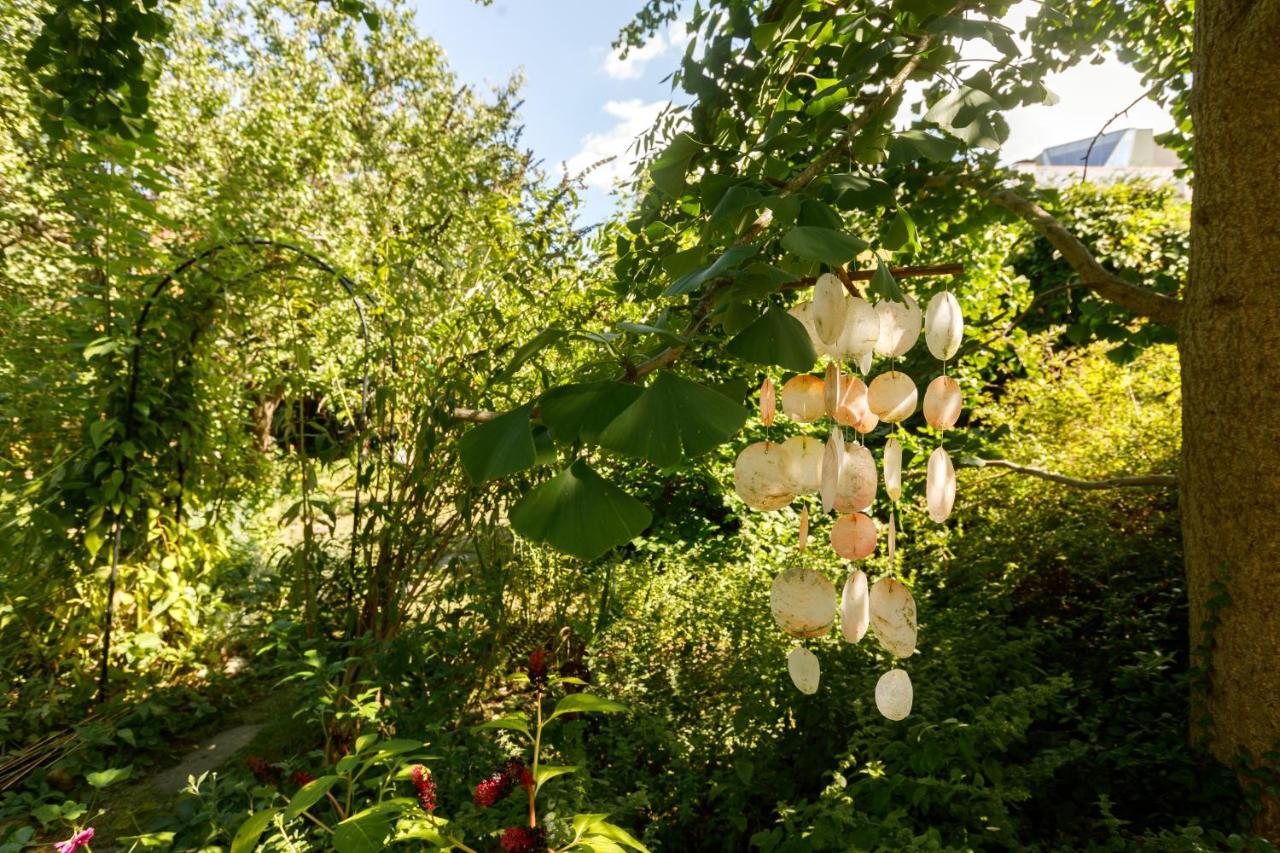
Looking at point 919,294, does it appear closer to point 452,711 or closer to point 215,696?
point 452,711

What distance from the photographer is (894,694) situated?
506mm

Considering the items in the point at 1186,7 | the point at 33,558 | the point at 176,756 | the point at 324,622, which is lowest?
the point at 176,756

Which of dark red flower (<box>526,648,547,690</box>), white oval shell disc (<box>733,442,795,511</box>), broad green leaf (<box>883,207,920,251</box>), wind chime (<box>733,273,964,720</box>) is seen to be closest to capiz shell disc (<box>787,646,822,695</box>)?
wind chime (<box>733,273,964,720</box>)

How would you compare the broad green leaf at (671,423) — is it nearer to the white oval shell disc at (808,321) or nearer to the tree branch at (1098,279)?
the white oval shell disc at (808,321)

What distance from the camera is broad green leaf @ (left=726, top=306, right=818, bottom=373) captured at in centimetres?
48

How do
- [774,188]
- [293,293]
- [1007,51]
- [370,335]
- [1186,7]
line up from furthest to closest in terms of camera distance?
[293,293]
[370,335]
[1186,7]
[1007,51]
[774,188]

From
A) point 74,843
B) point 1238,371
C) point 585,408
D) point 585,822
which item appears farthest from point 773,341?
point 1238,371

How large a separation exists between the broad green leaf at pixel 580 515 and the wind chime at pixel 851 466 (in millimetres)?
85

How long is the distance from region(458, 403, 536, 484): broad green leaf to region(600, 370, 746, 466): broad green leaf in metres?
0.06

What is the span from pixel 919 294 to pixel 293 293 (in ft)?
8.49

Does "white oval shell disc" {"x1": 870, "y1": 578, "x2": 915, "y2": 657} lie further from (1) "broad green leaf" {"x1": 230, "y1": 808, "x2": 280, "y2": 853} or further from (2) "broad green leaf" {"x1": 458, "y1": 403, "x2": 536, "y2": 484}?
(1) "broad green leaf" {"x1": 230, "y1": 808, "x2": 280, "y2": 853}

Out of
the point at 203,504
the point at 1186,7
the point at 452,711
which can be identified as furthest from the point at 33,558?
the point at 1186,7

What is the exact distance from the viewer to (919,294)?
2309mm

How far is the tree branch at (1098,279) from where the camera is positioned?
75.9 inches
